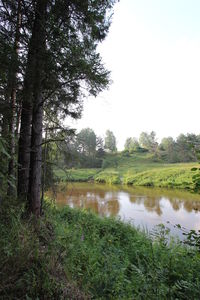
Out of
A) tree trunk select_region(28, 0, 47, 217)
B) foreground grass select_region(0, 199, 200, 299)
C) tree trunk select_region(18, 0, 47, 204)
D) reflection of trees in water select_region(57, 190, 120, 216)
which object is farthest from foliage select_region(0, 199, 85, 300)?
reflection of trees in water select_region(57, 190, 120, 216)

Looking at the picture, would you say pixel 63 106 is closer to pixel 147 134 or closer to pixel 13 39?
pixel 13 39

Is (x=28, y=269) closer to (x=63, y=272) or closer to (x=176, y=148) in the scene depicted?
(x=63, y=272)

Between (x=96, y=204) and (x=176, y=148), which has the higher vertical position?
(x=176, y=148)

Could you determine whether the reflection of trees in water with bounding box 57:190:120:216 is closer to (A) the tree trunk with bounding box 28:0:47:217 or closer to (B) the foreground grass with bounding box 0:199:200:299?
(A) the tree trunk with bounding box 28:0:47:217

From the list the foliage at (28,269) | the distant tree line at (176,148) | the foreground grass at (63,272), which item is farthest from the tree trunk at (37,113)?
the distant tree line at (176,148)

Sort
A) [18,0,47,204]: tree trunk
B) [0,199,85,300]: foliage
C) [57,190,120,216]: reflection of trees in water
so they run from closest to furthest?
[0,199,85,300]: foliage → [18,0,47,204]: tree trunk → [57,190,120,216]: reflection of trees in water

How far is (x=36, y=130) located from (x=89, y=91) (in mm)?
1297

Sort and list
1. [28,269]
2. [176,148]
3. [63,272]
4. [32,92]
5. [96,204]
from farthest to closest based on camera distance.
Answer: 1. [176,148]
2. [96,204]
3. [32,92]
4. [63,272]
5. [28,269]

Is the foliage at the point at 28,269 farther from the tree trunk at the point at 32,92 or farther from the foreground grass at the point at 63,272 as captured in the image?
the tree trunk at the point at 32,92

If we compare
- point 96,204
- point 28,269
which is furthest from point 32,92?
point 96,204

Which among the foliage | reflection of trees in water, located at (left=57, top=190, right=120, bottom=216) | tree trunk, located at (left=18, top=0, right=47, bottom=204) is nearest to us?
the foliage

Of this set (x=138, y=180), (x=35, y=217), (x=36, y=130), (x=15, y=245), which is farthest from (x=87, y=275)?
(x=138, y=180)

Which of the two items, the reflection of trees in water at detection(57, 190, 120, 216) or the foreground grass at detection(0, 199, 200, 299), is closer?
the foreground grass at detection(0, 199, 200, 299)

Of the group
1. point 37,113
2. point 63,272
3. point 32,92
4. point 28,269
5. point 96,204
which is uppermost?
point 32,92
